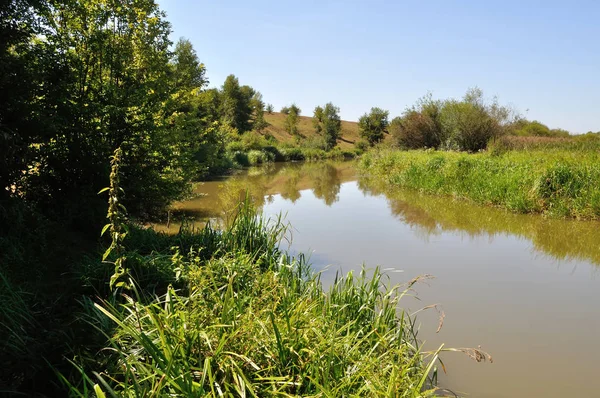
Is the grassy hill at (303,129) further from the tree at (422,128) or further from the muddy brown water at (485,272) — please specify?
the muddy brown water at (485,272)

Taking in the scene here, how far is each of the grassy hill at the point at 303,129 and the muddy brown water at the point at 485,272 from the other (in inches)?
1955

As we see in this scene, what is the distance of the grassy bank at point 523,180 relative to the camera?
11.0 metres

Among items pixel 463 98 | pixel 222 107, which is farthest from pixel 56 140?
pixel 222 107

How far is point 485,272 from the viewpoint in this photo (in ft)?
A: 22.7

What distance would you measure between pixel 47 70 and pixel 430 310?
653 centimetres

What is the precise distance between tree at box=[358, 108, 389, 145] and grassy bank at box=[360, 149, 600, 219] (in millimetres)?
36097

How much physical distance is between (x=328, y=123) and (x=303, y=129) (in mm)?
17093

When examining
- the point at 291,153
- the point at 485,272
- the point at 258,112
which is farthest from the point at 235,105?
the point at 485,272

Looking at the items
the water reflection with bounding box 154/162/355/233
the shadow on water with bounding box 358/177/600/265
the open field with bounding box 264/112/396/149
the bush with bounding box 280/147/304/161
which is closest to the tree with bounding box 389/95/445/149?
the water reflection with bounding box 154/162/355/233

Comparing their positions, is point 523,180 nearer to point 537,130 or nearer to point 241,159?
point 537,130

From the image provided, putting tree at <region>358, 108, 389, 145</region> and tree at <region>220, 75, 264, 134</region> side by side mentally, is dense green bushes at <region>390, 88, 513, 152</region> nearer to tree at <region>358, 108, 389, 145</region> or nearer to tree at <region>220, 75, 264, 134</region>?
tree at <region>220, 75, 264, 134</region>

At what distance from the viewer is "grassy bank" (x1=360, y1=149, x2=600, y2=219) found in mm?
11039

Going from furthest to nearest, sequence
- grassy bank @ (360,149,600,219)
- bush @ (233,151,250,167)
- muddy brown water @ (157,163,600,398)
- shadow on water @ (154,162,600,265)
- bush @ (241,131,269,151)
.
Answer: bush @ (241,131,269,151), bush @ (233,151,250,167), grassy bank @ (360,149,600,219), shadow on water @ (154,162,600,265), muddy brown water @ (157,163,600,398)

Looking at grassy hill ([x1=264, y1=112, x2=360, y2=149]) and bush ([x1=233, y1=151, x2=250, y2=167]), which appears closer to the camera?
bush ([x1=233, y1=151, x2=250, y2=167])
